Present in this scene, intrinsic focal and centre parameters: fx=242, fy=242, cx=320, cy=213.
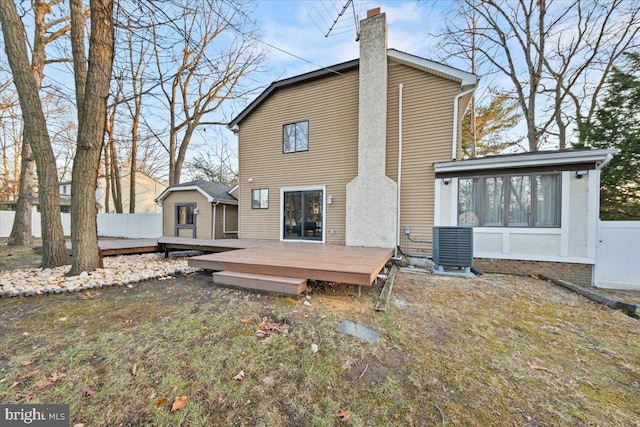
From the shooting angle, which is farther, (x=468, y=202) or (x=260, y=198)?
(x=260, y=198)

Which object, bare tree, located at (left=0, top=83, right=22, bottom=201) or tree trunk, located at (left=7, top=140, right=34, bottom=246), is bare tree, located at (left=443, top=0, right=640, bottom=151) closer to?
tree trunk, located at (left=7, top=140, right=34, bottom=246)

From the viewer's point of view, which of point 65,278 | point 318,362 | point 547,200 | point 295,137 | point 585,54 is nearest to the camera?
point 318,362

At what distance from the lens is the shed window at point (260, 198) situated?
9.20 m

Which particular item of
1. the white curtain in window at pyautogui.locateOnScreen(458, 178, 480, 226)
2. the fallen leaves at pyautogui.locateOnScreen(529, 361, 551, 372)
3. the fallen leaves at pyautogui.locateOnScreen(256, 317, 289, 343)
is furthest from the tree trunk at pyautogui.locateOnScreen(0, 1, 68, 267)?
the white curtain in window at pyautogui.locateOnScreen(458, 178, 480, 226)

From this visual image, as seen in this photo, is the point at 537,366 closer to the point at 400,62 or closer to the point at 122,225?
the point at 400,62

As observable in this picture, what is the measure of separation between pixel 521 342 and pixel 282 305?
2947 mm

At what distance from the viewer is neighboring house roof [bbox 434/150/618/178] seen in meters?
5.20

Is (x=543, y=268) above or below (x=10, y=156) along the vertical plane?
below

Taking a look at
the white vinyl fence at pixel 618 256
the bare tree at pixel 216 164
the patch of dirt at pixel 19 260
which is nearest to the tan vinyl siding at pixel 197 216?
the patch of dirt at pixel 19 260

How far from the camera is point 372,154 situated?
282 inches

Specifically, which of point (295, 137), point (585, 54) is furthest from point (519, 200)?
point (585, 54)

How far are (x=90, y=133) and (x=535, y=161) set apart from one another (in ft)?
31.4

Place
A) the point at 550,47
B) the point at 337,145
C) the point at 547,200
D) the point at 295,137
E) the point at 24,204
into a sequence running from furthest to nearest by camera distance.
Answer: the point at 550,47, the point at 24,204, the point at 295,137, the point at 337,145, the point at 547,200

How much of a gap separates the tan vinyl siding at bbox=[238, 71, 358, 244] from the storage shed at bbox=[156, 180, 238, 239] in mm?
1662
